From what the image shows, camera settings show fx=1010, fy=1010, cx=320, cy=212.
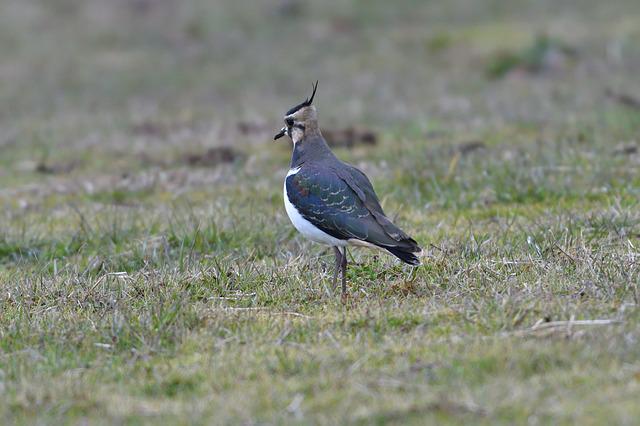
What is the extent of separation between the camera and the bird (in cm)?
665

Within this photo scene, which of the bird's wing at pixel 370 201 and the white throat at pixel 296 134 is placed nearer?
the bird's wing at pixel 370 201

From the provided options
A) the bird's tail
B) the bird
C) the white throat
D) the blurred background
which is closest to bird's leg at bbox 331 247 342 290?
the bird

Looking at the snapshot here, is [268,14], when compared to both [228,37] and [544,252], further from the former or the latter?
[544,252]

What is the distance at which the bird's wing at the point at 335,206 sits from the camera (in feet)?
22.1

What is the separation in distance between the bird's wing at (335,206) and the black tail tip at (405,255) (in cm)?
4

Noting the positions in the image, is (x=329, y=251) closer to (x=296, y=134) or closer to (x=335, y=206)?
(x=296, y=134)

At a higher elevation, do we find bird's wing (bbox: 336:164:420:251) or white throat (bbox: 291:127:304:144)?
white throat (bbox: 291:127:304:144)

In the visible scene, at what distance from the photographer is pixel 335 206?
6.91 metres

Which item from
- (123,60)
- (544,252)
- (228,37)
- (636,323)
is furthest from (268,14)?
(636,323)

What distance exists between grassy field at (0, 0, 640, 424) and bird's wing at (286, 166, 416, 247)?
15.6 inches

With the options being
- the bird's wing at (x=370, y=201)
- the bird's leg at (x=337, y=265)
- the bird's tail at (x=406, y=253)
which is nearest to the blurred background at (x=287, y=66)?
the bird's wing at (x=370, y=201)

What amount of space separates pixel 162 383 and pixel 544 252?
Answer: 10.6 ft

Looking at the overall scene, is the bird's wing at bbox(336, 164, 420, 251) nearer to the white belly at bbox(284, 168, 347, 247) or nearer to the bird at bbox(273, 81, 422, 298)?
the bird at bbox(273, 81, 422, 298)

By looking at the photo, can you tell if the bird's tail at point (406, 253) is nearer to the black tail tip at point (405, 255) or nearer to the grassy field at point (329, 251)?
the black tail tip at point (405, 255)
